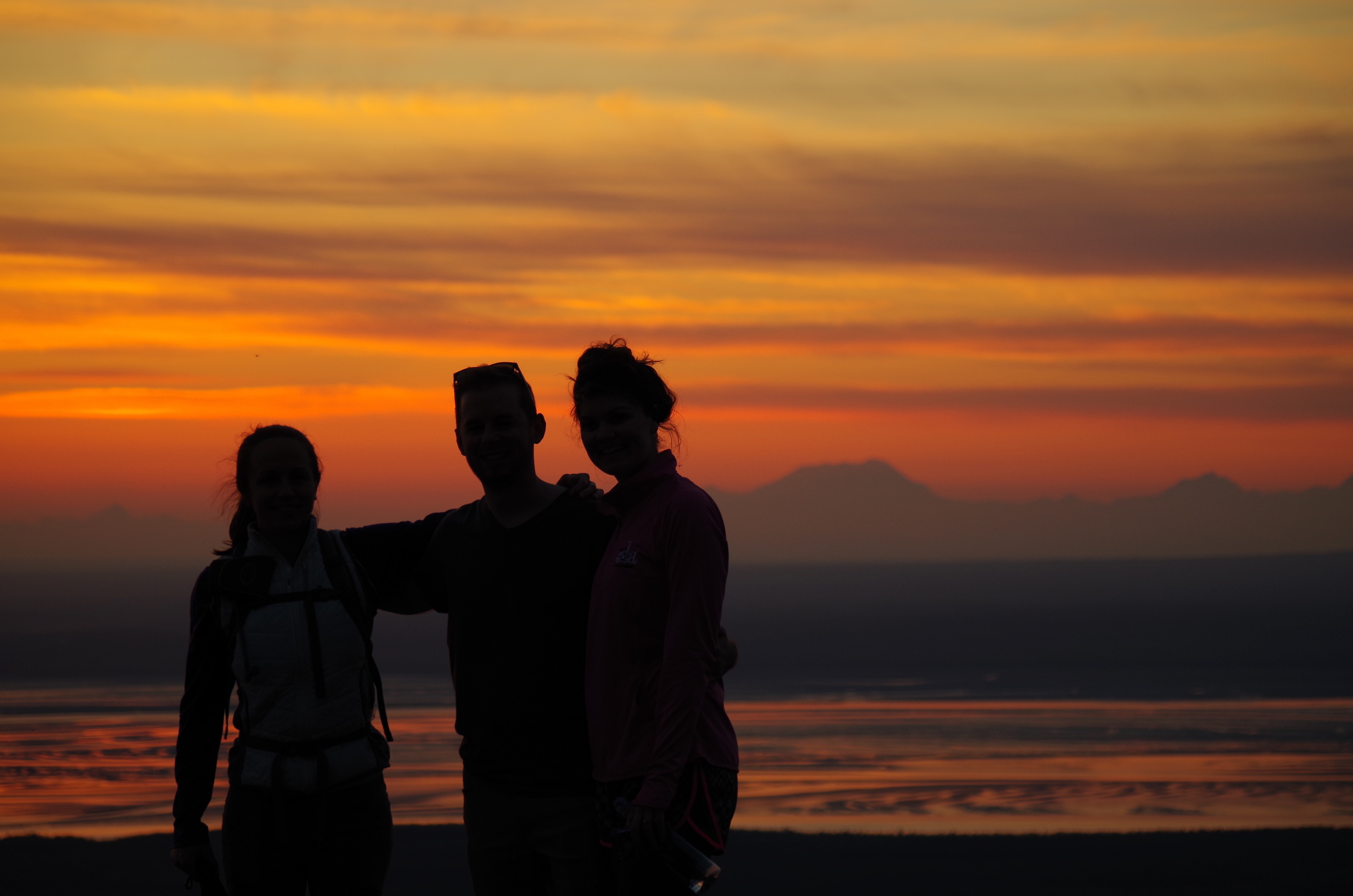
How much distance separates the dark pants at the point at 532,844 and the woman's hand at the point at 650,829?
468mm

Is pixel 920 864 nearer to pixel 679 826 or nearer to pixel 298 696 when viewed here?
pixel 679 826

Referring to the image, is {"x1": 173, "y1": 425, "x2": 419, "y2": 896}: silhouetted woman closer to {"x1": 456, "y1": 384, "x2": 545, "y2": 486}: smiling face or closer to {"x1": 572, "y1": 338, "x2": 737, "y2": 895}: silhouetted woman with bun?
{"x1": 456, "y1": 384, "x2": 545, "y2": 486}: smiling face

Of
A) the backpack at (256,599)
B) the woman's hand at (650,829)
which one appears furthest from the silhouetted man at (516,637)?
the woman's hand at (650,829)

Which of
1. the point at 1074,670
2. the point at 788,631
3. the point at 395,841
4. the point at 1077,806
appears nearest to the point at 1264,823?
the point at 1077,806

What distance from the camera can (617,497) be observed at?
13.9 ft

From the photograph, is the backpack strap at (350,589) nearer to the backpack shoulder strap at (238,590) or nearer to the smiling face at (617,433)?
the backpack shoulder strap at (238,590)

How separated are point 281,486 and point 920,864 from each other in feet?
26.9

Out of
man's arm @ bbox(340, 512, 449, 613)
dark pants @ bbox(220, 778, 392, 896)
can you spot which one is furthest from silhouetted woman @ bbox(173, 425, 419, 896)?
man's arm @ bbox(340, 512, 449, 613)

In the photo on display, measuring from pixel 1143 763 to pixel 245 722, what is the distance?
14874 mm

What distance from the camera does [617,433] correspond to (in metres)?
4.19

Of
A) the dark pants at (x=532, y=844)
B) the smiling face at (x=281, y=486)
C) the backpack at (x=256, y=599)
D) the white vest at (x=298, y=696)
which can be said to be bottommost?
the dark pants at (x=532, y=844)

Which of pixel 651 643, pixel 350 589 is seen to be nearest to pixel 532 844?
pixel 651 643

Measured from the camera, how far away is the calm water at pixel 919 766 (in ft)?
43.2

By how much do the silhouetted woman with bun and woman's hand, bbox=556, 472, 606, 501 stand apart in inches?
13.4
